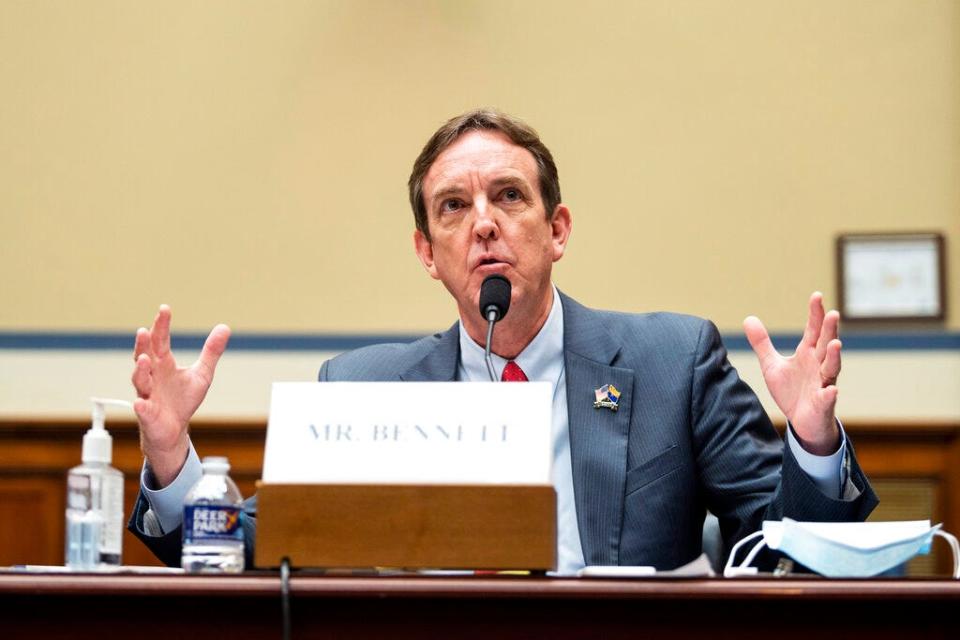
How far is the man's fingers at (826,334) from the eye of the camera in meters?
2.07

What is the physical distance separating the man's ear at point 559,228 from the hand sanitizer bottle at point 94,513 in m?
1.29

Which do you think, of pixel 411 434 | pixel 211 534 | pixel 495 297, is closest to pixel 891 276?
pixel 495 297

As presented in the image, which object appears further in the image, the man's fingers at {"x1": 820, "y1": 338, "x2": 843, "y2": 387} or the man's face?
the man's face

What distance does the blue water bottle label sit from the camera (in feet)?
5.79

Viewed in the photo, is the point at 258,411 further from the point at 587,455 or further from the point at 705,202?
the point at 587,455

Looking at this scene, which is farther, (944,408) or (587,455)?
(944,408)

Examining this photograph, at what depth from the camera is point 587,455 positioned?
2539 millimetres

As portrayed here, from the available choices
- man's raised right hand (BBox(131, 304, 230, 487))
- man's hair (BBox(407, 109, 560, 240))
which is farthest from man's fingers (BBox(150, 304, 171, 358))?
man's hair (BBox(407, 109, 560, 240))

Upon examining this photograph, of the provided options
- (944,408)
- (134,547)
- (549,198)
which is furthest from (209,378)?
Result: (944,408)

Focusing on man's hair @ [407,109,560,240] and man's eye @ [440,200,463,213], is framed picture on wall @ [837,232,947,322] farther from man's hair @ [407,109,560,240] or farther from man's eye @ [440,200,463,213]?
man's eye @ [440,200,463,213]

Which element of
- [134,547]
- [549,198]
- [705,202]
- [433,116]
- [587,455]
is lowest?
→ [134,547]

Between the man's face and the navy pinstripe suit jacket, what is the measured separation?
7.1 inches

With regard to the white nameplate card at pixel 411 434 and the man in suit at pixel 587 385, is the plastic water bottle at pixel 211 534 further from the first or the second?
the man in suit at pixel 587 385

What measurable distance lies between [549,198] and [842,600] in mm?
1506
